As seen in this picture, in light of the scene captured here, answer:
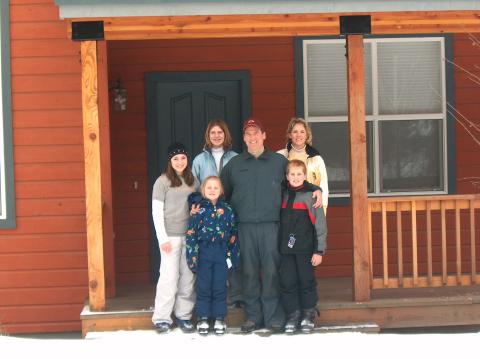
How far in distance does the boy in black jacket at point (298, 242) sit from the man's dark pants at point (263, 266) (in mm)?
57

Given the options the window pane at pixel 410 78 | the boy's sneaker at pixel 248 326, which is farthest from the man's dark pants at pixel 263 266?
the window pane at pixel 410 78

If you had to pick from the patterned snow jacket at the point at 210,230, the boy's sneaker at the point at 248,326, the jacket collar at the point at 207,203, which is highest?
the jacket collar at the point at 207,203

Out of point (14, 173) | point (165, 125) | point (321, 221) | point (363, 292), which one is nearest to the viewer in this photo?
point (321, 221)

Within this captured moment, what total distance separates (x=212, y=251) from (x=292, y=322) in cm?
84

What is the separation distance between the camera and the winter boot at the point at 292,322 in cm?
→ 625

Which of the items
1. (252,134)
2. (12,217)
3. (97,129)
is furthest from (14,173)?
(252,134)

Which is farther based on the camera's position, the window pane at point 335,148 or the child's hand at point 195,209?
the window pane at point 335,148

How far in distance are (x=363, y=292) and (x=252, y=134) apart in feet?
5.37

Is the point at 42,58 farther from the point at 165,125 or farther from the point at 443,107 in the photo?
the point at 443,107

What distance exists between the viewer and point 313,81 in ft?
27.4

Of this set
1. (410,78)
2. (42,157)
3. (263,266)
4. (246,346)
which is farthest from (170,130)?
(246,346)

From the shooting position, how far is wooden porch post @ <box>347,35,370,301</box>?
651 centimetres

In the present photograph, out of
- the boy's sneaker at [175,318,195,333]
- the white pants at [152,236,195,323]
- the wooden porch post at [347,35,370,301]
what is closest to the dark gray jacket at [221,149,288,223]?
the white pants at [152,236,195,323]

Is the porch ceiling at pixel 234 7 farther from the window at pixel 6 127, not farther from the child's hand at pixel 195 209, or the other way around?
the window at pixel 6 127
